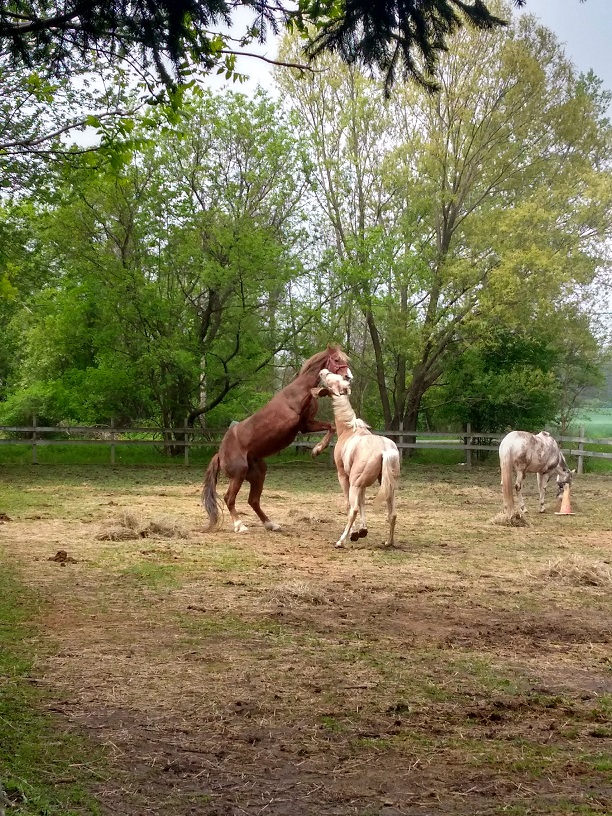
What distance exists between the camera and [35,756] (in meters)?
3.61

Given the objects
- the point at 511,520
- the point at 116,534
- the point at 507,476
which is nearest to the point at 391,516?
the point at 511,520

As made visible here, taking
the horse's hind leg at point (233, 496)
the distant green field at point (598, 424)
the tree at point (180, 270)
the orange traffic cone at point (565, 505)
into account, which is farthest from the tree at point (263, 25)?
Answer: the distant green field at point (598, 424)

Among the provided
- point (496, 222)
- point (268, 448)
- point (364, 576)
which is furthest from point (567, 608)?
point (496, 222)

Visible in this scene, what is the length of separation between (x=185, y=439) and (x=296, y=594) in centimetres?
1644

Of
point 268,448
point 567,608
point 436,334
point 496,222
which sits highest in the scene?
point 496,222

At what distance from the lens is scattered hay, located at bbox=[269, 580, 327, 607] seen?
6.81m

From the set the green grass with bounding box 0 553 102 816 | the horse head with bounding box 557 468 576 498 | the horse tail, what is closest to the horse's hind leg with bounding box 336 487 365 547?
the horse tail

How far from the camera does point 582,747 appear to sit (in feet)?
12.6

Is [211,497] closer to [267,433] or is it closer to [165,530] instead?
[165,530]

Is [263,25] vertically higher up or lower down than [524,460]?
higher up

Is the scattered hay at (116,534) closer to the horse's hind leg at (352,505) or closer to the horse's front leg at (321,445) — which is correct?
the horse's front leg at (321,445)

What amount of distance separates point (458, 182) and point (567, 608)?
1774cm

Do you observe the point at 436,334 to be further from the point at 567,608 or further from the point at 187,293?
the point at 567,608

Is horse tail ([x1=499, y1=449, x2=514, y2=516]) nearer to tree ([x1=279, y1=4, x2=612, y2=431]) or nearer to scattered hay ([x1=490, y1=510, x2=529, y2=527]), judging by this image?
scattered hay ([x1=490, y1=510, x2=529, y2=527])
